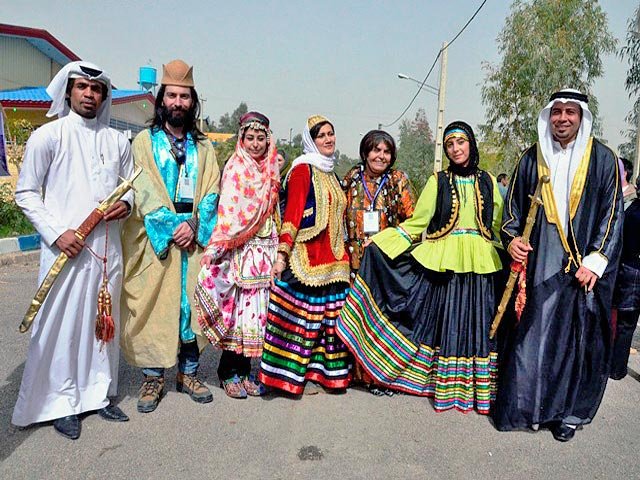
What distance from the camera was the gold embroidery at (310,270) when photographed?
3666mm

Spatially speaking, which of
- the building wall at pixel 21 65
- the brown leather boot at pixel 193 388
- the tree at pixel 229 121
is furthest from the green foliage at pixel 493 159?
the tree at pixel 229 121

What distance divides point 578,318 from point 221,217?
2.30 meters

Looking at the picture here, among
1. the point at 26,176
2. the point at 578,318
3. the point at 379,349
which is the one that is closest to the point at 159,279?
the point at 26,176

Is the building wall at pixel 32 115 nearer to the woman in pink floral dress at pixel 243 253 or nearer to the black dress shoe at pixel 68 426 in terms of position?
the woman in pink floral dress at pixel 243 253

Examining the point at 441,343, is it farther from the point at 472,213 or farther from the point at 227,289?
the point at 227,289

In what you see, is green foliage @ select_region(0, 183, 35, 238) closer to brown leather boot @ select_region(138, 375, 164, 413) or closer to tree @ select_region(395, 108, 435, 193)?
brown leather boot @ select_region(138, 375, 164, 413)

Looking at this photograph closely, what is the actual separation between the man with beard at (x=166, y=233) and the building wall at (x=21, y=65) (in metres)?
15.6

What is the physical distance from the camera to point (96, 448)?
9.92 ft

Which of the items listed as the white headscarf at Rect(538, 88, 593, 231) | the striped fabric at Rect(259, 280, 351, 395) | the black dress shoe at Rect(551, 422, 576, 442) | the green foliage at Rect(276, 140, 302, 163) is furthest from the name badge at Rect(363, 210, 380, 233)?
the green foliage at Rect(276, 140, 302, 163)

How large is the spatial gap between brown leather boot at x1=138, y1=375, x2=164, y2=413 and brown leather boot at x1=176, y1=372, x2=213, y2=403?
0.56ft

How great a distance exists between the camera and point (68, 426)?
3.16 m

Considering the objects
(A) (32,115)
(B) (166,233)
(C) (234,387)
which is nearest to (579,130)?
(B) (166,233)

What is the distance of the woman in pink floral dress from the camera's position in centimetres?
354

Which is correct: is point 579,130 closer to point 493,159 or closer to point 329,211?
point 329,211
